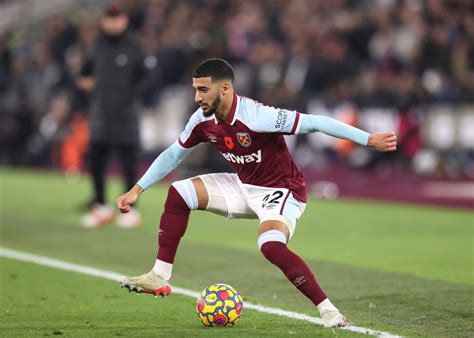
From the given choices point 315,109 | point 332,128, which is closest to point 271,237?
point 332,128

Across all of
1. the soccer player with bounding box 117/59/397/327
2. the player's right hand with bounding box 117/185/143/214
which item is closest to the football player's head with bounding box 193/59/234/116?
the soccer player with bounding box 117/59/397/327

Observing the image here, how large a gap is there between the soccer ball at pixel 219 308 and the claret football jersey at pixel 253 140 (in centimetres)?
88

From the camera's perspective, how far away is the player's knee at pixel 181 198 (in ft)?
23.6

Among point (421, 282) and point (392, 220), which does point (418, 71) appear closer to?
point (392, 220)

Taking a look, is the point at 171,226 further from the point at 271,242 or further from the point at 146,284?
the point at 271,242

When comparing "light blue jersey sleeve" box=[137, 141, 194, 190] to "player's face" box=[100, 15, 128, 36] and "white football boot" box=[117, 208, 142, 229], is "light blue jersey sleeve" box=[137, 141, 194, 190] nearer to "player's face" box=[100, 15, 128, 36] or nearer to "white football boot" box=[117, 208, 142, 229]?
"white football boot" box=[117, 208, 142, 229]

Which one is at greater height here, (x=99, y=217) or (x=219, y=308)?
(x=99, y=217)

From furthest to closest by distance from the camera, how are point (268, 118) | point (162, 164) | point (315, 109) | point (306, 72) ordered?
point (306, 72) → point (315, 109) → point (162, 164) → point (268, 118)

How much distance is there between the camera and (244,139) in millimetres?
7012

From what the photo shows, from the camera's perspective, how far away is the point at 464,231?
489 inches

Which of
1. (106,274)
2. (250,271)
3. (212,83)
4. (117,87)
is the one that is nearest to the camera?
(212,83)

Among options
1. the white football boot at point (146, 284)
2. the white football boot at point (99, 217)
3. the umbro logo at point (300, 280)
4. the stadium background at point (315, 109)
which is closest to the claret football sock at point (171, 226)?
the white football boot at point (146, 284)

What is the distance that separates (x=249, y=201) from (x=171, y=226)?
58 cm

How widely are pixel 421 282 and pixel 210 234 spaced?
13.7ft
